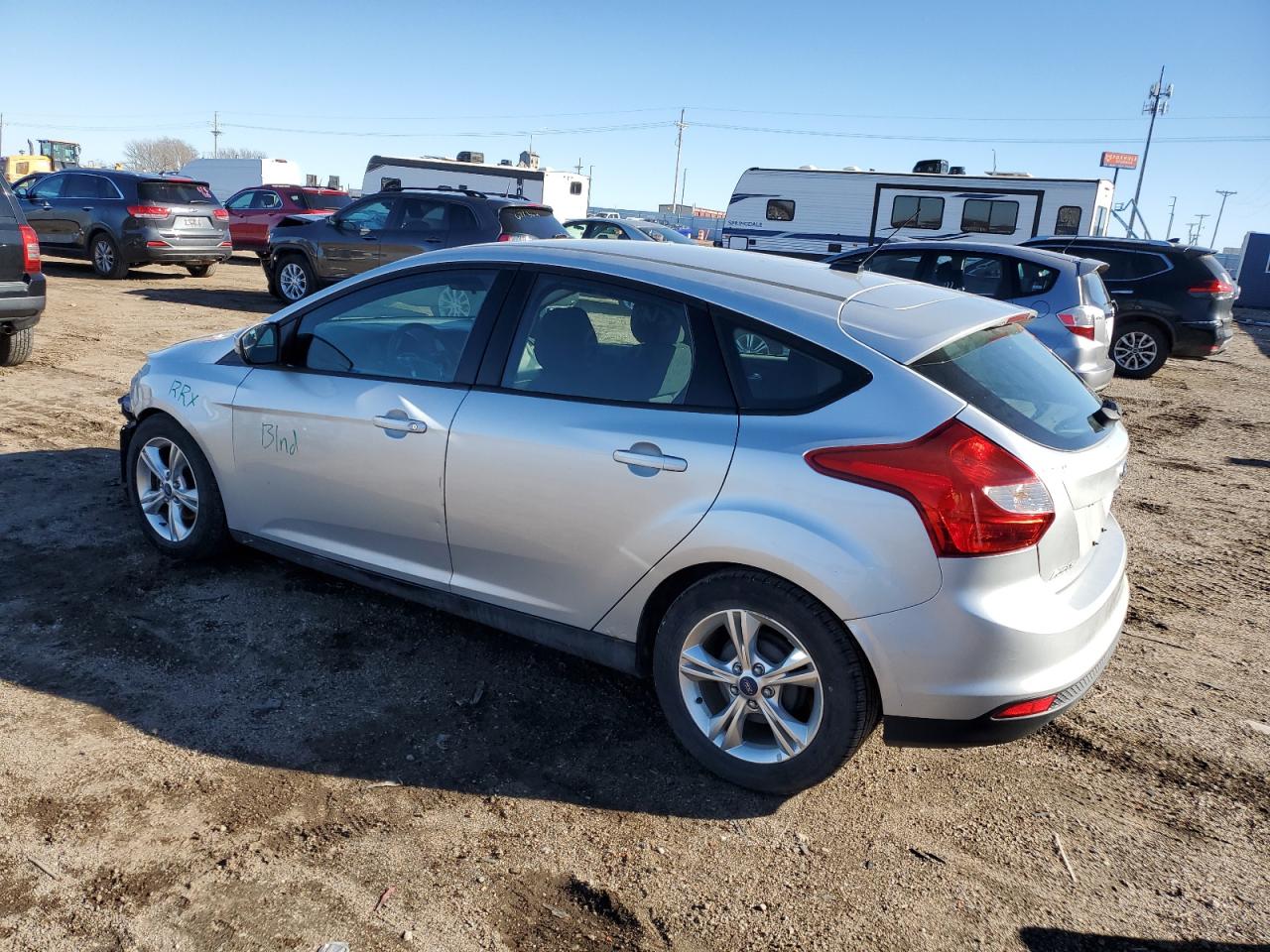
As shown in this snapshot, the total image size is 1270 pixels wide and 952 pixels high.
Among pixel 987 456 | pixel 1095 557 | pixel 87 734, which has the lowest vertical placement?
pixel 87 734

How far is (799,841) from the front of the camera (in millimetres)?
2906

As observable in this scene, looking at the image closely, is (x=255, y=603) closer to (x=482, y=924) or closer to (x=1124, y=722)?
(x=482, y=924)

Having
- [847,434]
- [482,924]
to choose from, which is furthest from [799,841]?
[847,434]

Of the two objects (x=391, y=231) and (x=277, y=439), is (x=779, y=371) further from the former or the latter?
(x=391, y=231)

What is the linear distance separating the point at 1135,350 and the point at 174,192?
48.6 feet

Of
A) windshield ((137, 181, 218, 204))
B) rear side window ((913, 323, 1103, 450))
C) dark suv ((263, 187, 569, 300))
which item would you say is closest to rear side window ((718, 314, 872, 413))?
rear side window ((913, 323, 1103, 450))

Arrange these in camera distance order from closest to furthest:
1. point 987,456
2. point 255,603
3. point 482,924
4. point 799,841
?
point 482,924
point 987,456
point 799,841
point 255,603

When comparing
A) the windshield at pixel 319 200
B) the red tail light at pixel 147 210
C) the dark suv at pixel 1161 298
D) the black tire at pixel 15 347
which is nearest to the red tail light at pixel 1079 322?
the dark suv at pixel 1161 298

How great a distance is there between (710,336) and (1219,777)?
7.50 ft

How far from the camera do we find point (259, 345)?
4.18 metres

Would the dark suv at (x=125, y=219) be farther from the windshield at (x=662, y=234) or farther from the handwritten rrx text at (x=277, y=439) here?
the handwritten rrx text at (x=277, y=439)

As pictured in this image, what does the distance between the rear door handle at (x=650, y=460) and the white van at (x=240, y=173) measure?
3576 cm

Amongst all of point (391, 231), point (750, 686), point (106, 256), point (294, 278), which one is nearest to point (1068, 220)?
point (391, 231)

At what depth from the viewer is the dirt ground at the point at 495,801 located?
254 centimetres
